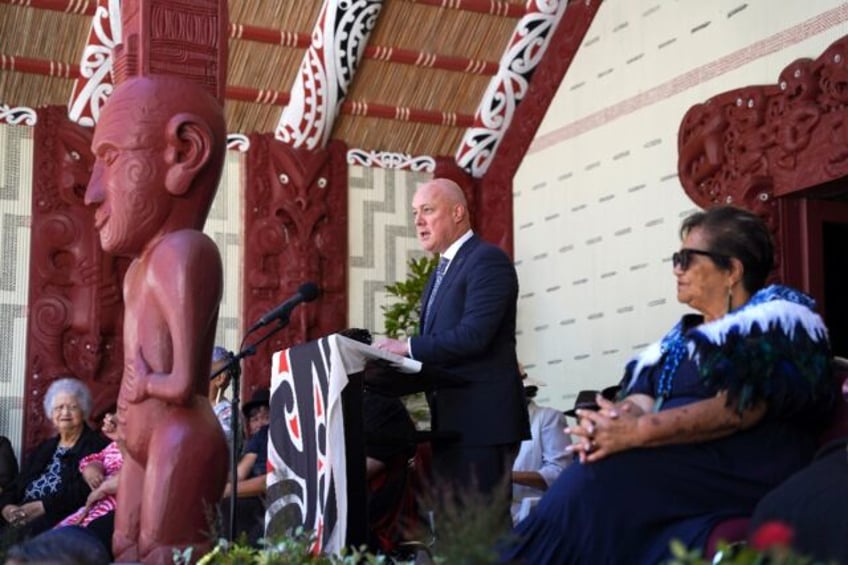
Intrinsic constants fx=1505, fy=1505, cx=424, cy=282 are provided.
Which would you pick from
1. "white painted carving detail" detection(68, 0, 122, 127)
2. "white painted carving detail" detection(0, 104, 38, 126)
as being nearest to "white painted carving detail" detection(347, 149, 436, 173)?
"white painted carving detail" detection(68, 0, 122, 127)

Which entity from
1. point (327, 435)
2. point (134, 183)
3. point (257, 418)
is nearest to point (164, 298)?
point (134, 183)

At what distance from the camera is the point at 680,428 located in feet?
11.1

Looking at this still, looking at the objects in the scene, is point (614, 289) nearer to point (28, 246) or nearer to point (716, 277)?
point (28, 246)

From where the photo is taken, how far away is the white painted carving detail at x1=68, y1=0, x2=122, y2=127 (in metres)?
7.41

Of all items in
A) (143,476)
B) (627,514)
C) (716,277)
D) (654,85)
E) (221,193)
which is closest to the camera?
(627,514)

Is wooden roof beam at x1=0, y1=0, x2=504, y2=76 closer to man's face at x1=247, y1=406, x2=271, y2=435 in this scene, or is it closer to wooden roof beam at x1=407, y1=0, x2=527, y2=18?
wooden roof beam at x1=407, y1=0, x2=527, y2=18

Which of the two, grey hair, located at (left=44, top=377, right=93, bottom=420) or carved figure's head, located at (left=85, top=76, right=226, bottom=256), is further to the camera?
grey hair, located at (left=44, top=377, right=93, bottom=420)

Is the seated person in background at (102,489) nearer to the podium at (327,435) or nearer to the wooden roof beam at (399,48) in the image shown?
the podium at (327,435)

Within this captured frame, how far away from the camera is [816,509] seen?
113 inches

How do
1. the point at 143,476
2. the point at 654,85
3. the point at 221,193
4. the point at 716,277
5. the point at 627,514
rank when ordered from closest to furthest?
1. the point at 627,514
2. the point at 716,277
3. the point at 143,476
4. the point at 654,85
5. the point at 221,193

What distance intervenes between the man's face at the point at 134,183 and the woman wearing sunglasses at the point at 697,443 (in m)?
1.49

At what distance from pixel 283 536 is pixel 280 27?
16.4 ft

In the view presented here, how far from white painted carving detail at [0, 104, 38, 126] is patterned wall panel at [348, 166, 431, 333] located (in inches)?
69.2

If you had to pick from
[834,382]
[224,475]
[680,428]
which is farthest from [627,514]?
[224,475]
